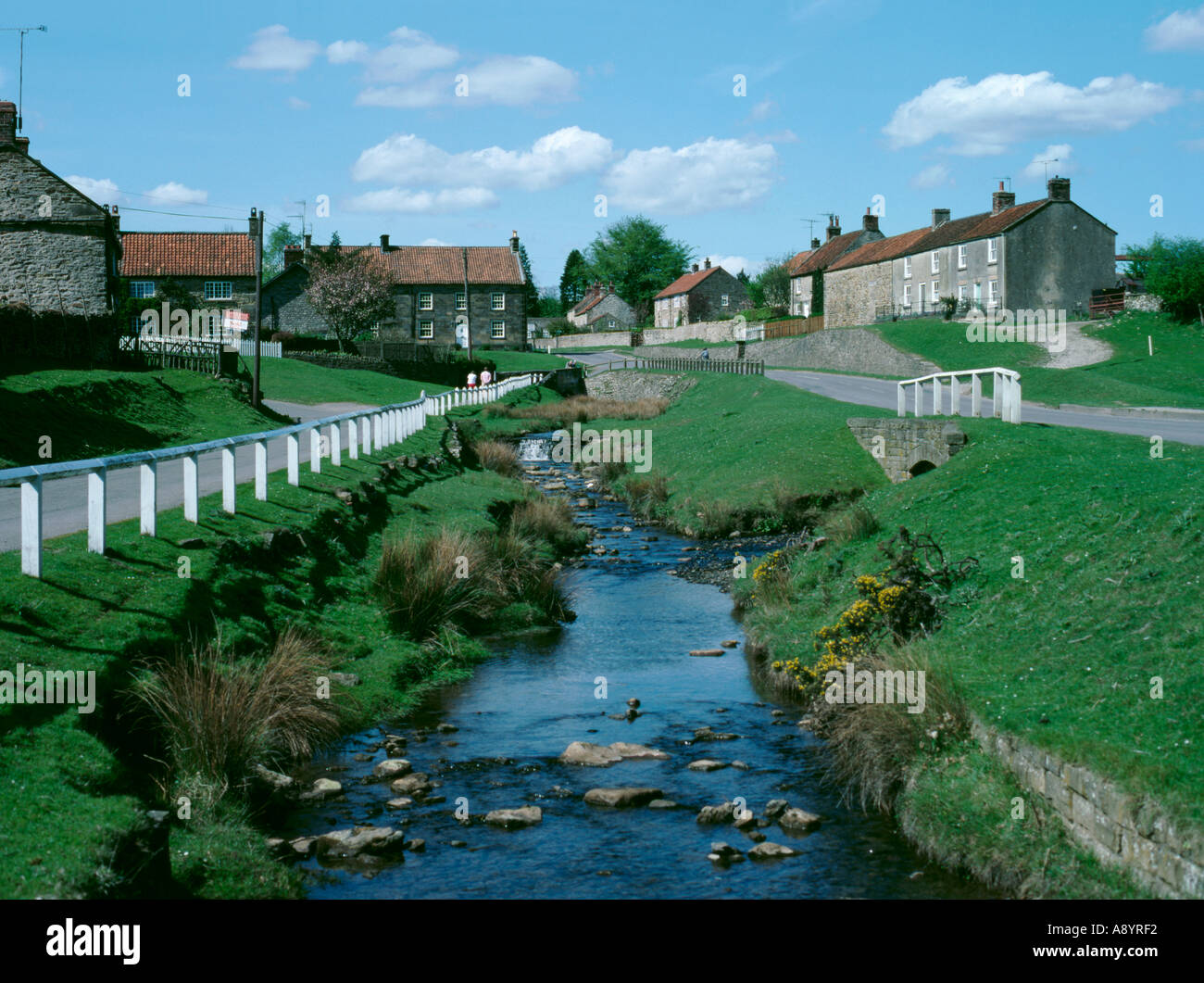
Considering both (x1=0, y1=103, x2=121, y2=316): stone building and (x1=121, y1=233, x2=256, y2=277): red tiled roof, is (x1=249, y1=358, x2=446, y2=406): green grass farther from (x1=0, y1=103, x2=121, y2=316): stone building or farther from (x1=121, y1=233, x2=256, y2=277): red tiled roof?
(x1=121, y1=233, x2=256, y2=277): red tiled roof

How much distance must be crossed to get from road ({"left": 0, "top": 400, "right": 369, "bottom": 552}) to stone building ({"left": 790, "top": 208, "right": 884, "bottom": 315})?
77.3 meters

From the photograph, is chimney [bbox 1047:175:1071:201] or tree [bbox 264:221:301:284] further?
tree [bbox 264:221:301:284]

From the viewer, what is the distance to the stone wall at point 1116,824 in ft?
21.9

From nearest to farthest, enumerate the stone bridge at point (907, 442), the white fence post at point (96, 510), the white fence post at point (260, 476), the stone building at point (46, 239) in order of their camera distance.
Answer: the white fence post at point (96, 510) → the white fence post at point (260, 476) → the stone bridge at point (907, 442) → the stone building at point (46, 239)

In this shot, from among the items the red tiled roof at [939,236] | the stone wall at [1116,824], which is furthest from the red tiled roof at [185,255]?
the stone wall at [1116,824]

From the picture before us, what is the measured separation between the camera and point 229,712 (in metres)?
9.36

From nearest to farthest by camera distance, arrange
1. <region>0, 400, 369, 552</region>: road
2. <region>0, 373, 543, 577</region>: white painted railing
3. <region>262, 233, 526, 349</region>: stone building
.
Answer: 1. <region>0, 373, 543, 577</region>: white painted railing
2. <region>0, 400, 369, 552</region>: road
3. <region>262, 233, 526, 349</region>: stone building

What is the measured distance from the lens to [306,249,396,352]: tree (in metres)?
77.2

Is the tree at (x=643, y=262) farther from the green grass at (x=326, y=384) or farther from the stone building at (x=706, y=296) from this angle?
the green grass at (x=326, y=384)

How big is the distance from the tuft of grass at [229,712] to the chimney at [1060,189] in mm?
68063

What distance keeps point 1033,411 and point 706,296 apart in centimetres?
9046

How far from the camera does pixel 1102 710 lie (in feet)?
28.4

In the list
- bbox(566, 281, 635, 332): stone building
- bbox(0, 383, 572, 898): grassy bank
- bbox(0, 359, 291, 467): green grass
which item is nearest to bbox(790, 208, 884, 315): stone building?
bbox(566, 281, 635, 332): stone building
